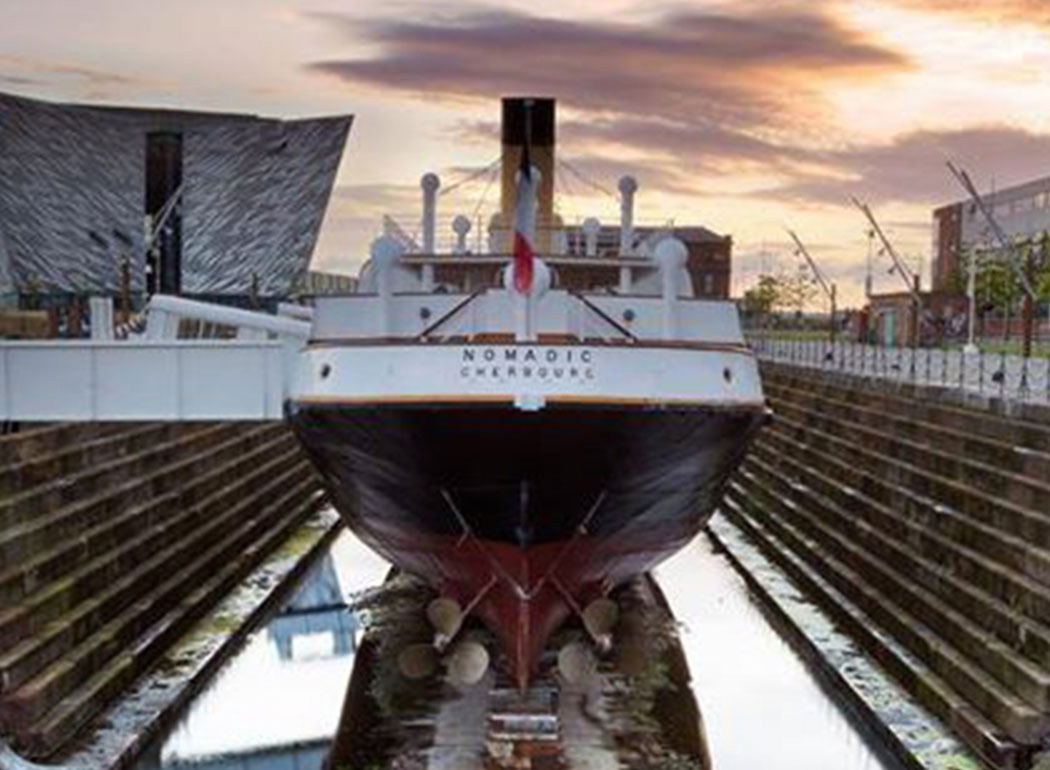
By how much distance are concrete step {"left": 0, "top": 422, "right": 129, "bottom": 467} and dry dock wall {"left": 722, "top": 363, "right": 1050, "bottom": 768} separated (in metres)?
11.5

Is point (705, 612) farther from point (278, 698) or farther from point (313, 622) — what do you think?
point (278, 698)

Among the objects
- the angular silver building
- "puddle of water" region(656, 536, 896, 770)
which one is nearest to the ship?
"puddle of water" region(656, 536, 896, 770)

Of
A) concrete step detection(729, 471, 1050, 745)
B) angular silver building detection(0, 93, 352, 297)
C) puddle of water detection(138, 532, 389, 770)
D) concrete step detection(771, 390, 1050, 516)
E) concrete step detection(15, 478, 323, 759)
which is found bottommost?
puddle of water detection(138, 532, 389, 770)

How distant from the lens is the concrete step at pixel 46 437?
1641cm

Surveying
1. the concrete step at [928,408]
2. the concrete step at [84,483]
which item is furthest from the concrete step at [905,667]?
the concrete step at [84,483]

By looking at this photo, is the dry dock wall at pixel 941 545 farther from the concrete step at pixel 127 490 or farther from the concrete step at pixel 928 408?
the concrete step at pixel 127 490

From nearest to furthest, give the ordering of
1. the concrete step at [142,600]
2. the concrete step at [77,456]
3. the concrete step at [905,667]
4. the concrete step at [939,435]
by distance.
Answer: the concrete step at [905,667], the concrete step at [142,600], the concrete step at [77,456], the concrete step at [939,435]

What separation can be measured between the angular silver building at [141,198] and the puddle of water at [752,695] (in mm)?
53876

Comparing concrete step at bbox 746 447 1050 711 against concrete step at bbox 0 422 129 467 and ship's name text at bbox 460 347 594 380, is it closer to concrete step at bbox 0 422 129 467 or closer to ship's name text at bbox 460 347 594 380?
ship's name text at bbox 460 347 594 380

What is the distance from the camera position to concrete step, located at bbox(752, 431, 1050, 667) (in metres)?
14.3

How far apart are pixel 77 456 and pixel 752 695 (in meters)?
10.1

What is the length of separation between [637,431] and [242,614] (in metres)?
8.72

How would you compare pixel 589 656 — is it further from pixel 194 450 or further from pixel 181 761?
pixel 194 450

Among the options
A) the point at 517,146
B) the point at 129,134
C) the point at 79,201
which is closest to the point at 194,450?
the point at 517,146
